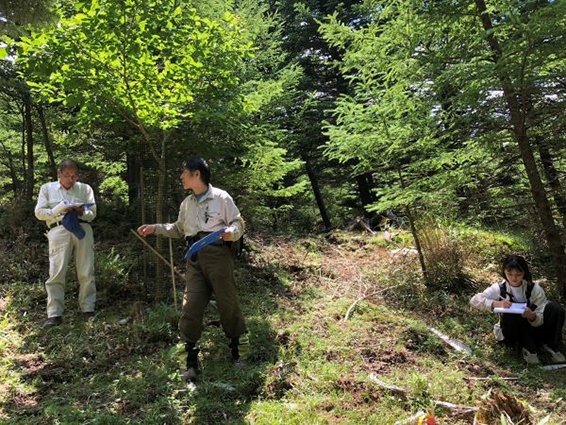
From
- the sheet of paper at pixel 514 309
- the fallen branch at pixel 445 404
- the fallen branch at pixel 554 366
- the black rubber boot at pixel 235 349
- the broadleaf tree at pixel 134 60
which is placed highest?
the broadleaf tree at pixel 134 60

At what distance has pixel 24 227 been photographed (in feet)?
27.4

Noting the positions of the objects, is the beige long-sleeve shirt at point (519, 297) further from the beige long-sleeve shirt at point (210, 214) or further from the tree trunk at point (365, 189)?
the tree trunk at point (365, 189)

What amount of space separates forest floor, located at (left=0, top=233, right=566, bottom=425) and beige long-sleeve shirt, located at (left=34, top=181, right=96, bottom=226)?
4.37 feet

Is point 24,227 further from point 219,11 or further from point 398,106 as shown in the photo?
point 398,106

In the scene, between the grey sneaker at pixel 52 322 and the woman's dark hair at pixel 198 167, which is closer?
the woman's dark hair at pixel 198 167

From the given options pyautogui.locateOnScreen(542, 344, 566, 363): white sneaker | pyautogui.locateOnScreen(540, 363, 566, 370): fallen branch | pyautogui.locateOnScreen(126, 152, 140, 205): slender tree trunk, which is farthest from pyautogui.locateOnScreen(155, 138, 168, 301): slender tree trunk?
pyautogui.locateOnScreen(542, 344, 566, 363): white sneaker

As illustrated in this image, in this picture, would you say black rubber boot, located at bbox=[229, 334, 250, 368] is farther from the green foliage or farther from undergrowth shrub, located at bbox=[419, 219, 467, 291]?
undergrowth shrub, located at bbox=[419, 219, 467, 291]

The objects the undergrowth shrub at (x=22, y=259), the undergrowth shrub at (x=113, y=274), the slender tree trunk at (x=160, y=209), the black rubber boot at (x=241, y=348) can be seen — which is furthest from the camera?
the undergrowth shrub at (x=22, y=259)

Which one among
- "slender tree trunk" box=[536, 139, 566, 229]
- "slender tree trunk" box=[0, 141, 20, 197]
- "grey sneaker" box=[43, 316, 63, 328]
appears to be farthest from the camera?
"slender tree trunk" box=[0, 141, 20, 197]

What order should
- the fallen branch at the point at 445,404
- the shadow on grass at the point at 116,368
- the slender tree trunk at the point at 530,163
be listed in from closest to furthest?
the fallen branch at the point at 445,404, the shadow on grass at the point at 116,368, the slender tree trunk at the point at 530,163

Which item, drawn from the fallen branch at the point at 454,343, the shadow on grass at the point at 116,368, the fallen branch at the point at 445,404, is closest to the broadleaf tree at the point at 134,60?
the shadow on grass at the point at 116,368

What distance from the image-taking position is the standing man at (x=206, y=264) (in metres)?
4.60

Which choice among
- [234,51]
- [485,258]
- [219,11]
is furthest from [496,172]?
[219,11]

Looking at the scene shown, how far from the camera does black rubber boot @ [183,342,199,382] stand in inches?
176
